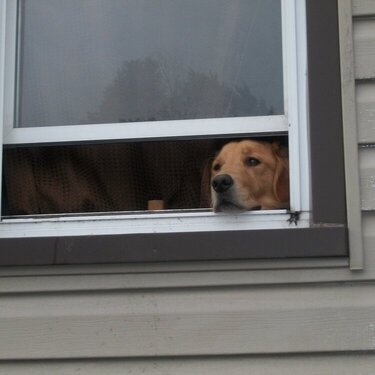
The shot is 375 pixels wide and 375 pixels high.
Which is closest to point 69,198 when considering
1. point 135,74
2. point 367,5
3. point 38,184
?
point 38,184

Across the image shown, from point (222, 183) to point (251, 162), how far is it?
0.20 metres

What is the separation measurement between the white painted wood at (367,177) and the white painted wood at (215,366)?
1.71 feet

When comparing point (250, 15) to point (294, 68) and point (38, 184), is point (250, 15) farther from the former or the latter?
point (38, 184)

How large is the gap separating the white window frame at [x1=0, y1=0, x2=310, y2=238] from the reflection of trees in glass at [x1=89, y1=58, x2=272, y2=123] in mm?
49

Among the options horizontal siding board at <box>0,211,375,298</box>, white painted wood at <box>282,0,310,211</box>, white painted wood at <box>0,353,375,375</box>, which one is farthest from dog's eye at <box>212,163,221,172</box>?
white painted wood at <box>0,353,375,375</box>

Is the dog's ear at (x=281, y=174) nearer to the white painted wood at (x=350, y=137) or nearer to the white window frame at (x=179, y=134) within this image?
the white window frame at (x=179, y=134)

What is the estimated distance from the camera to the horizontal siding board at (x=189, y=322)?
260cm

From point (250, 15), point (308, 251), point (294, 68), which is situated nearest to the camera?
point (308, 251)

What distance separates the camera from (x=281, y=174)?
2.86 m

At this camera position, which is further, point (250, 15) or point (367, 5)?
point (250, 15)

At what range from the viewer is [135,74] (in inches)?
119

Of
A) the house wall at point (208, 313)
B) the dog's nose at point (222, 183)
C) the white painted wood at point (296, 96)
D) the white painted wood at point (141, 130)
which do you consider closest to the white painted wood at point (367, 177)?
the house wall at point (208, 313)

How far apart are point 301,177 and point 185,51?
0.72m

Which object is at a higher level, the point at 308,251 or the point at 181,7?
the point at 181,7
